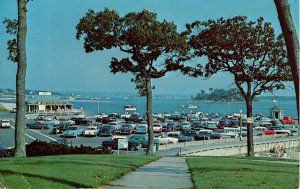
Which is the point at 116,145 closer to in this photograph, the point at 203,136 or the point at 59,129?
the point at 203,136

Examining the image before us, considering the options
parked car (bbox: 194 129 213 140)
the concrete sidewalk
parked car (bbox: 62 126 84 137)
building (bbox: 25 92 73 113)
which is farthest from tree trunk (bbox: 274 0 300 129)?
building (bbox: 25 92 73 113)

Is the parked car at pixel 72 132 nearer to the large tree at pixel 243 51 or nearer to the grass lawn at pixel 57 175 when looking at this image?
the large tree at pixel 243 51

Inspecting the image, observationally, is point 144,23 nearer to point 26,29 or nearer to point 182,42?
point 182,42

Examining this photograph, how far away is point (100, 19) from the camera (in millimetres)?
28047

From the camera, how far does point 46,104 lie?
108m

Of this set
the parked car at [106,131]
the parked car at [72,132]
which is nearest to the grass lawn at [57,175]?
the parked car at [72,132]

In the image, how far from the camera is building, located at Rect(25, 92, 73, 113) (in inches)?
4099

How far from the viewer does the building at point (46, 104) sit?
104m

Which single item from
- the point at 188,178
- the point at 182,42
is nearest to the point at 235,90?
the point at 182,42

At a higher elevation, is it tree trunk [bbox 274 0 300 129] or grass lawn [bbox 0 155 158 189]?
tree trunk [bbox 274 0 300 129]

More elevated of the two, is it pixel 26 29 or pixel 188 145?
pixel 26 29

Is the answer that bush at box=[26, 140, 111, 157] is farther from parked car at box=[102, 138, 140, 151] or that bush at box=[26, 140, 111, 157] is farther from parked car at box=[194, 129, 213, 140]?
A: parked car at box=[194, 129, 213, 140]

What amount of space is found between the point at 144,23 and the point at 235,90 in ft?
26.6

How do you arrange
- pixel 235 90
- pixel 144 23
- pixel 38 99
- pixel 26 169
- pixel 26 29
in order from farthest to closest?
pixel 38 99 < pixel 235 90 < pixel 144 23 < pixel 26 29 < pixel 26 169
